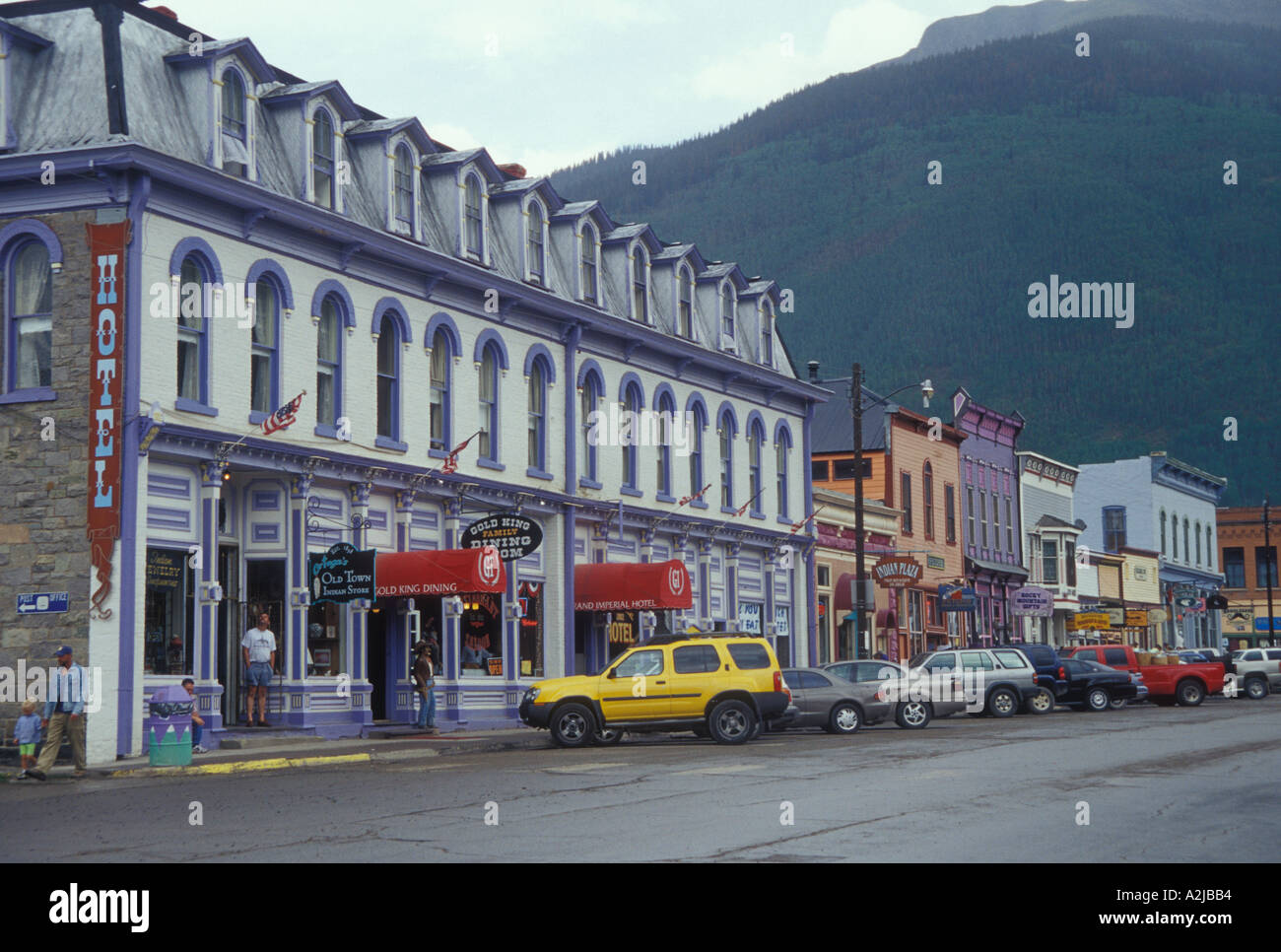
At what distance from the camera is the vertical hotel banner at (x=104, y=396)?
23531 mm

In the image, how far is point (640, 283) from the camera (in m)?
39.6

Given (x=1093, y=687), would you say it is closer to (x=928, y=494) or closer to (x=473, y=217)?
(x=928, y=494)

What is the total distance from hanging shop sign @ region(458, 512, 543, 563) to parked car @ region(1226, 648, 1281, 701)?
27856 millimetres

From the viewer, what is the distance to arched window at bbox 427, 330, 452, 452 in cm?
3141

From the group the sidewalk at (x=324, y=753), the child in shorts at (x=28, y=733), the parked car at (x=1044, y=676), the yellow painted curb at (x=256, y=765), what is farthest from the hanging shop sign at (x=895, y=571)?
the child in shorts at (x=28, y=733)

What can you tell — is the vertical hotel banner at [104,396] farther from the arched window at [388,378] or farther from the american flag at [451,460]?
the american flag at [451,460]

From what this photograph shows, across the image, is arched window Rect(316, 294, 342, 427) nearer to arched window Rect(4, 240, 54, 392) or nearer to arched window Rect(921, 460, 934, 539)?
arched window Rect(4, 240, 54, 392)

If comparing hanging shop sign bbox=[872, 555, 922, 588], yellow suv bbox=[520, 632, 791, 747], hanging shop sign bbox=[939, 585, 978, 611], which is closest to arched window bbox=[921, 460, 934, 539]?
hanging shop sign bbox=[939, 585, 978, 611]

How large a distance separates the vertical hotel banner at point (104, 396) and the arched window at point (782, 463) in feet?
80.0

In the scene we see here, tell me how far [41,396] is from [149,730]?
5.45 meters

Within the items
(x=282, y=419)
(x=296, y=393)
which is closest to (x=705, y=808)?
(x=282, y=419)

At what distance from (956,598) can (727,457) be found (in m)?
14.2

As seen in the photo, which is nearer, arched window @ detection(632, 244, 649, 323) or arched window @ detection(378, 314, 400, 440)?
arched window @ detection(378, 314, 400, 440)
